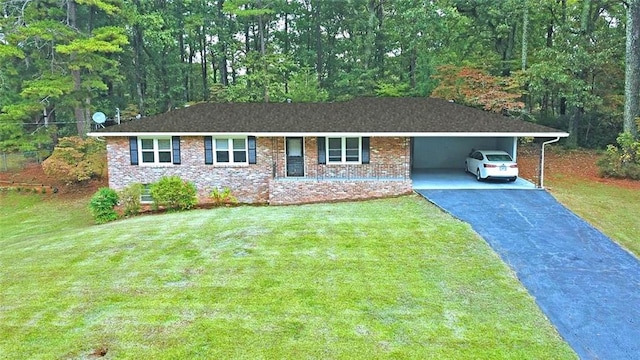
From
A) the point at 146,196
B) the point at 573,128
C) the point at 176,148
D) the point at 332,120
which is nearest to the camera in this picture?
the point at 176,148

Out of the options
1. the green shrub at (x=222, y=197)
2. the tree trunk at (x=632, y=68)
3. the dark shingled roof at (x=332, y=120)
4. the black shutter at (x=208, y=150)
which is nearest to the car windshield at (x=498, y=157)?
the dark shingled roof at (x=332, y=120)

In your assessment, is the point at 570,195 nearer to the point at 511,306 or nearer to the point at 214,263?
the point at 511,306

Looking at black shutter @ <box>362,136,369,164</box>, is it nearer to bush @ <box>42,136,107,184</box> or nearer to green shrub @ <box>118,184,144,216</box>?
green shrub @ <box>118,184,144,216</box>

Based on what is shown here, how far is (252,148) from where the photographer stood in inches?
749

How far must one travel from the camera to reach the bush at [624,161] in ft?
66.2

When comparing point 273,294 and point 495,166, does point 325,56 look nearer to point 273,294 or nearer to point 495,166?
point 495,166

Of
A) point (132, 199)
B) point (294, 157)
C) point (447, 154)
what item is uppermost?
point (294, 157)

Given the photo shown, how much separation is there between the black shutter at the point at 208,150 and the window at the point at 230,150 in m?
0.16

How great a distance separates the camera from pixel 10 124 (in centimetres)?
2695

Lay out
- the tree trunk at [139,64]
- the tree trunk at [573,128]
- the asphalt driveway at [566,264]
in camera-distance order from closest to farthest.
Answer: the asphalt driveway at [566,264], the tree trunk at [573,128], the tree trunk at [139,64]

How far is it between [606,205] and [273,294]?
1261 centimetres

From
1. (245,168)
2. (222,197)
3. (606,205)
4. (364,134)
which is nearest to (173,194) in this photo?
(222,197)

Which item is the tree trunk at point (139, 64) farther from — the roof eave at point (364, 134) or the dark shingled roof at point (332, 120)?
the roof eave at point (364, 134)

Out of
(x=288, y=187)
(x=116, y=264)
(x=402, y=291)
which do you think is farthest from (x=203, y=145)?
(x=402, y=291)
